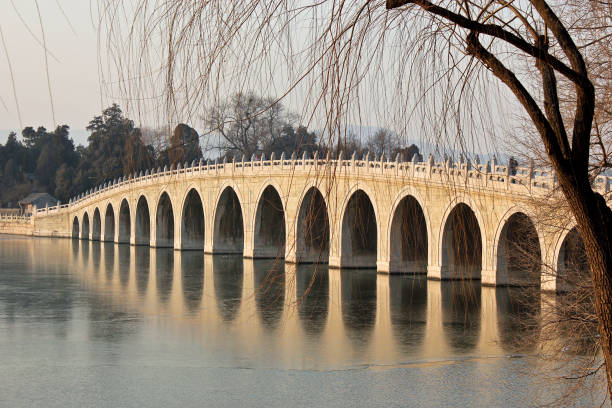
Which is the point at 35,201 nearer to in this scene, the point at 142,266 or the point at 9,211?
the point at 9,211

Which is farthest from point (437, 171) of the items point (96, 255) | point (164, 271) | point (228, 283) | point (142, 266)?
point (96, 255)

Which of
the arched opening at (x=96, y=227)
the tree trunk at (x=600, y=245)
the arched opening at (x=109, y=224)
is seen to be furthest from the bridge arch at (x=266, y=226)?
the tree trunk at (x=600, y=245)

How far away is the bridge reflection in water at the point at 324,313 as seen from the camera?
1862cm

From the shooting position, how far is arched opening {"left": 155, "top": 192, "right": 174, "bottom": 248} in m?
57.7

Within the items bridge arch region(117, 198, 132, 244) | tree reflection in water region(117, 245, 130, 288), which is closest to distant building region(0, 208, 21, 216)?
bridge arch region(117, 198, 132, 244)

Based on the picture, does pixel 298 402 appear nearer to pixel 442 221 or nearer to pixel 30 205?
pixel 442 221

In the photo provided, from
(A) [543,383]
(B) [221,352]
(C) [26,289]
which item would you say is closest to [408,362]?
(A) [543,383]

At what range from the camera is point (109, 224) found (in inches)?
2687

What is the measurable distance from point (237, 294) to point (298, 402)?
16024mm

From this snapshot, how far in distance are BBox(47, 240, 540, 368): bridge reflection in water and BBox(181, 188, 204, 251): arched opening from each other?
13.8m

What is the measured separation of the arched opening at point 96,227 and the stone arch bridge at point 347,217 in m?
0.11

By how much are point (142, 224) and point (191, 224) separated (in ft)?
31.3

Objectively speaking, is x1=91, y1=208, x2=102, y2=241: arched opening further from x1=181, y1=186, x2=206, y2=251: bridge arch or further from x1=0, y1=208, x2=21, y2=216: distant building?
x1=0, y1=208, x2=21, y2=216: distant building

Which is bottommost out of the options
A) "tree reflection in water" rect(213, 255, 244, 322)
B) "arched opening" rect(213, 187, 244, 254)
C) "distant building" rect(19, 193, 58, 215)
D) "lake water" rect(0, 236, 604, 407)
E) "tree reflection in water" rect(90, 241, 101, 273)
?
"lake water" rect(0, 236, 604, 407)
